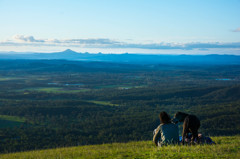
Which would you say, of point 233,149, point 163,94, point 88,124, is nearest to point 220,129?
point 88,124

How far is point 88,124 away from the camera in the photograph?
5334 centimetres

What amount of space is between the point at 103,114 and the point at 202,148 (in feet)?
180

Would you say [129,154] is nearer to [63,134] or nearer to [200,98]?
[63,134]

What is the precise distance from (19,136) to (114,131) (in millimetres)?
15751

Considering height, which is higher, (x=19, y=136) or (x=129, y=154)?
(x=129, y=154)

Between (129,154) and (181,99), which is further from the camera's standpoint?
(181,99)

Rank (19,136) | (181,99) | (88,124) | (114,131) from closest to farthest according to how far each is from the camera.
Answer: (19,136) → (114,131) → (88,124) → (181,99)

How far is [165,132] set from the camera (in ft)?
36.3

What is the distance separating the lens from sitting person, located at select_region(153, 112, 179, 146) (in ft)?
35.5

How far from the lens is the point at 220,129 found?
1761 inches

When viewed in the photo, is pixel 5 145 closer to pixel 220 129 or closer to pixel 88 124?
pixel 88 124

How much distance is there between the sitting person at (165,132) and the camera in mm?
10820

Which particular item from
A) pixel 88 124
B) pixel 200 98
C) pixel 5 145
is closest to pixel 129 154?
pixel 5 145

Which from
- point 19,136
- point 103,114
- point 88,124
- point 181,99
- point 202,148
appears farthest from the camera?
point 181,99
